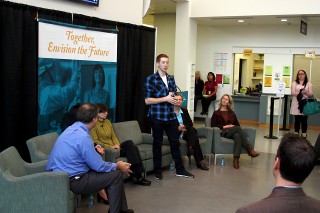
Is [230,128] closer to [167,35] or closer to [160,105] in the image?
[160,105]

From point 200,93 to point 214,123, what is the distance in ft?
16.8

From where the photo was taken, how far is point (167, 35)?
11.5m

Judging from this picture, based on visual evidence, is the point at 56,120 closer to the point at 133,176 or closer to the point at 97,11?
the point at 133,176

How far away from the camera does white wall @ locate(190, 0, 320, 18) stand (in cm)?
865

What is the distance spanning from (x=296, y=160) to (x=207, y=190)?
3.39 meters

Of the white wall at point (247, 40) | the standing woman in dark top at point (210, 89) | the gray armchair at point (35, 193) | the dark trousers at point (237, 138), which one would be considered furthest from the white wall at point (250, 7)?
the gray armchair at point (35, 193)

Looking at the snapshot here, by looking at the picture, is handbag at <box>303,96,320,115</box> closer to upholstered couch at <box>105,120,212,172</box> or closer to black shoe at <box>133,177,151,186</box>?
upholstered couch at <box>105,120,212,172</box>

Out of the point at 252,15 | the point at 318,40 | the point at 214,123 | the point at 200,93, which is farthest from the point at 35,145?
the point at 318,40

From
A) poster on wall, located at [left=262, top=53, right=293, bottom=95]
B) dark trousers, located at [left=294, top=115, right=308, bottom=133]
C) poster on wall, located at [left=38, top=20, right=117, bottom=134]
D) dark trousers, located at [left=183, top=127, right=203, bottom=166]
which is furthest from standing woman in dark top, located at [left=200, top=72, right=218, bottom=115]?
poster on wall, located at [left=38, top=20, right=117, bottom=134]

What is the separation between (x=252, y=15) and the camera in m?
9.23

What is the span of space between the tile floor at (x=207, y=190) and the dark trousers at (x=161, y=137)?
278mm

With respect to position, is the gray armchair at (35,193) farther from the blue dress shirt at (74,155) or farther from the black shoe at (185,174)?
the black shoe at (185,174)

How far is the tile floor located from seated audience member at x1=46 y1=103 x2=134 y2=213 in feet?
2.38

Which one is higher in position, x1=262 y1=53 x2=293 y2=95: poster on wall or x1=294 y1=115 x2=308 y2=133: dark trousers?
x1=262 y1=53 x2=293 y2=95: poster on wall
